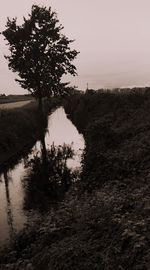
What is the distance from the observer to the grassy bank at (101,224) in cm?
1231

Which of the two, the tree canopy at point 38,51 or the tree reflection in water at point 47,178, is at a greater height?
the tree canopy at point 38,51

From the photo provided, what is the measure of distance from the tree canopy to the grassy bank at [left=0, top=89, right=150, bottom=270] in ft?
92.3

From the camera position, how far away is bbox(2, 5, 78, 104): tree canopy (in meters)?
54.5

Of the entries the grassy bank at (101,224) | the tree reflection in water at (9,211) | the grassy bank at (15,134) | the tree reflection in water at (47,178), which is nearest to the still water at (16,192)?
the tree reflection in water at (9,211)

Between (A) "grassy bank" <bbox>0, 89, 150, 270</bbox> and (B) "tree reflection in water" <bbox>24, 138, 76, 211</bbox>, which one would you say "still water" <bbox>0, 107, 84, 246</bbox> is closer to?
(B) "tree reflection in water" <bbox>24, 138, 76, 211</bbox>

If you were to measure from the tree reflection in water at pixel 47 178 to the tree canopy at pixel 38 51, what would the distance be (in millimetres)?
15027

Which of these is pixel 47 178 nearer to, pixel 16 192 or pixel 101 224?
pixel 16 192

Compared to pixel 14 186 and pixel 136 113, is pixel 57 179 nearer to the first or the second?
pixel 14 186

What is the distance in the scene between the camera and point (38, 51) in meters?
54.6

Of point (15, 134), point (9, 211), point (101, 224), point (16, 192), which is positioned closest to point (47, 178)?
point (16, 192)

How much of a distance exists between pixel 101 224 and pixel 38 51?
4224 cm

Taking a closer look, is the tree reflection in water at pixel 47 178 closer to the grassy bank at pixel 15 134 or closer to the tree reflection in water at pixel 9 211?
the tree reflection in water at pixel 9 211

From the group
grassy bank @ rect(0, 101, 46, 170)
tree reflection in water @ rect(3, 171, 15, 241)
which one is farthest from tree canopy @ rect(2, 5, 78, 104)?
tree reflection in water @ rect(3, 171, 15, 241)

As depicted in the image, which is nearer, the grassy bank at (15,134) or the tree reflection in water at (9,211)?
the tree reflection in water at (9,211)
